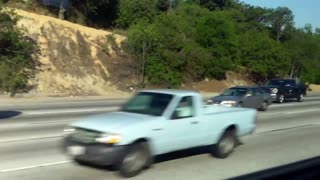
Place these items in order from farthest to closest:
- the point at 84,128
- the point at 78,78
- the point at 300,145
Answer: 1. the point at 78,78
2. the point at 300,145
3. the point at 84,128

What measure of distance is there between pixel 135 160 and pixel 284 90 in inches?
1193

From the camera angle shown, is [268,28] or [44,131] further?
[268,28]

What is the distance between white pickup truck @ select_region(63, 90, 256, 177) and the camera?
10.6 metres

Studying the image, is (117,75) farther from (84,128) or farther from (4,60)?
(84,128)

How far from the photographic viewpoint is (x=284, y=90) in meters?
39.9

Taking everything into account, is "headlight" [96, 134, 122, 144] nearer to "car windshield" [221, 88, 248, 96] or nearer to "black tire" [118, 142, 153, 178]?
"black tire" [118, 142, 153, 178]

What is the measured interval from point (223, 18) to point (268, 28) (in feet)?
129

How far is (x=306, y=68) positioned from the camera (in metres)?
87.2

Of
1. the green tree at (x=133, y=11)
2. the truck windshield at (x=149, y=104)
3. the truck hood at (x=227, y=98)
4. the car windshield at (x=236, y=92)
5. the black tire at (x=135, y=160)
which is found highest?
the green tree at (x=133, y=11)

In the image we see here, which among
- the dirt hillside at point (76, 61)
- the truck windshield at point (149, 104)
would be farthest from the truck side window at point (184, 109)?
the dirt hillside at point (76, 61)

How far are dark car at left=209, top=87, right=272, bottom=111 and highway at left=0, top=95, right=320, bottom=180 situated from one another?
5321 mm

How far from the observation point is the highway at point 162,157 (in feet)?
36.4

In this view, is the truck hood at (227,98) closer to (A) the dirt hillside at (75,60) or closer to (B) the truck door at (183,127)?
(B) the truck door at (183,127)

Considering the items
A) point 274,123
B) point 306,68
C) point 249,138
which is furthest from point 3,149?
point 306,68
